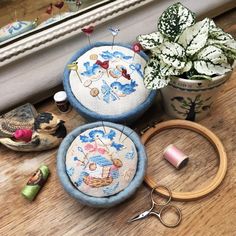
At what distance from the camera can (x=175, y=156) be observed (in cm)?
71

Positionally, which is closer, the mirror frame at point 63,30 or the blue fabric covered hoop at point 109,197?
the blue fabric covered hoop at point 109,197

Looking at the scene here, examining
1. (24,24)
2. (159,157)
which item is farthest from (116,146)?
(24,24)

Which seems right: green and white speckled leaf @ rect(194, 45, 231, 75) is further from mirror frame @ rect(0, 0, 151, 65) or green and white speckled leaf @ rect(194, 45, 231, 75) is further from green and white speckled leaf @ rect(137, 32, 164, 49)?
mirror frame @ rect(0, 0, 151, 65)

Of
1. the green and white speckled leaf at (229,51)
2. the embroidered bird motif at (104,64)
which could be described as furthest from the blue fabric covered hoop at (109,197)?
the green and white speckled leaf at (229,51)

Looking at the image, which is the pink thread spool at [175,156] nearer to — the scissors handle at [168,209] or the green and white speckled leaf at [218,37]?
the scissors handle at [168,209]

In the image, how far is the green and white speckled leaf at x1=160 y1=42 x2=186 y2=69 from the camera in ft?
2.26

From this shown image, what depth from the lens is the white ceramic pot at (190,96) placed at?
0.70 meters

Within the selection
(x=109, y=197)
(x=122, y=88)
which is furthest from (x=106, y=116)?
(x=109, y=197)

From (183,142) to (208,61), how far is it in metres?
0.17

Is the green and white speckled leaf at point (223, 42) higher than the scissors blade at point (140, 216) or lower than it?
higher

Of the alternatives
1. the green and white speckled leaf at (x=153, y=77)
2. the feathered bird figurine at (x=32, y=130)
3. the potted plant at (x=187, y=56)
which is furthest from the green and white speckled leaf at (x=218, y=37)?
the feathered bird figurine at (x=32, y=130)

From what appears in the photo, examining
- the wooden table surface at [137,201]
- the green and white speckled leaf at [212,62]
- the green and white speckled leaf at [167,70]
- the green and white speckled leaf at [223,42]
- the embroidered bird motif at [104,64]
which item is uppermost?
the green and white speckled leaf at [223,42]

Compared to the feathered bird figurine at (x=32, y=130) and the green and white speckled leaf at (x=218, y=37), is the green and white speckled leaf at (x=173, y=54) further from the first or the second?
the feathered bird figurine at (x=32, y=130)

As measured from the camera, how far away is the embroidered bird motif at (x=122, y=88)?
2.38 ft
